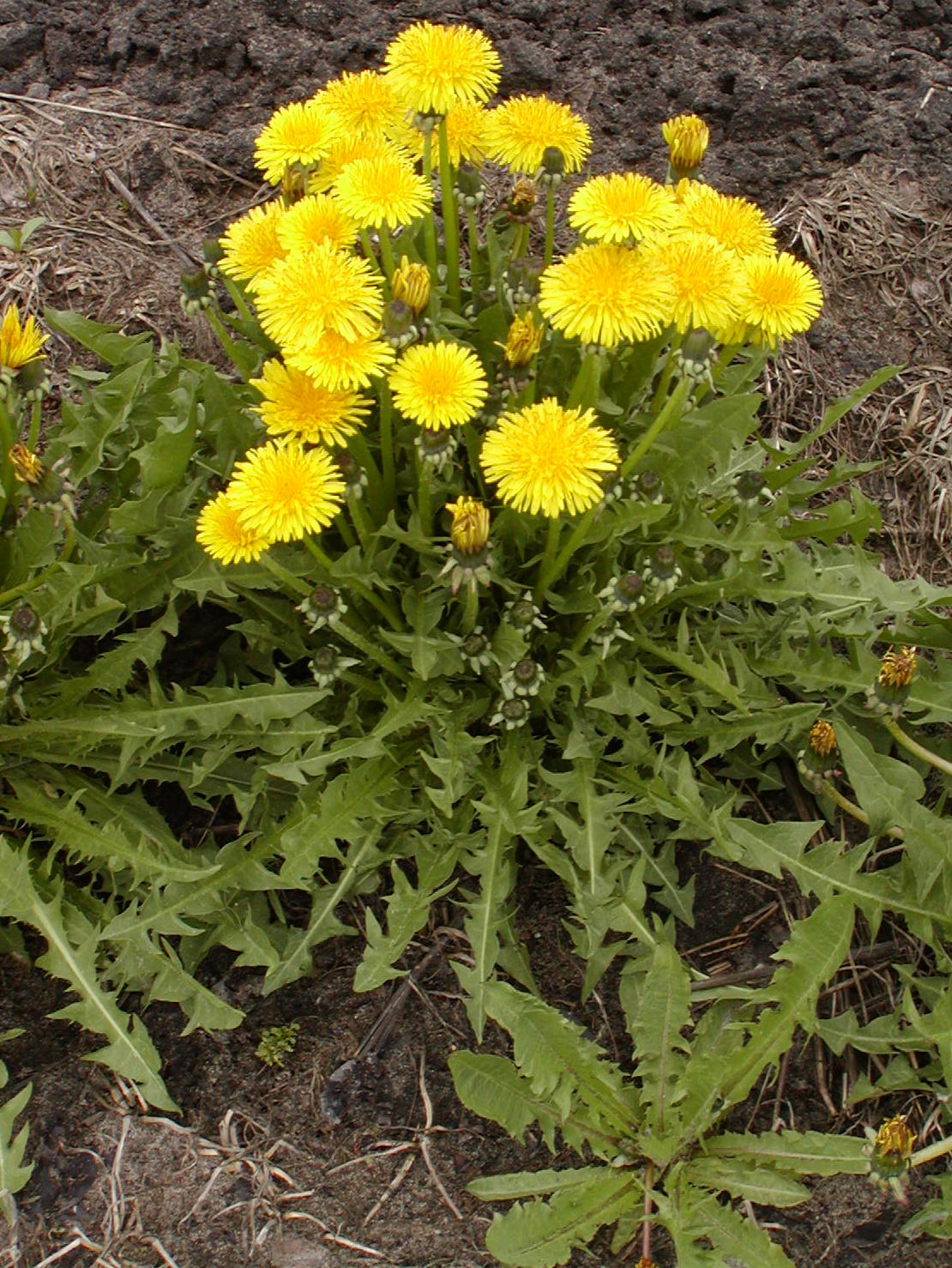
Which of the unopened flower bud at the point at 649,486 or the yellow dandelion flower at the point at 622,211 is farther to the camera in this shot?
the unopened flower bud at the point at 649,486

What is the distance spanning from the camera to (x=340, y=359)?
2.24m

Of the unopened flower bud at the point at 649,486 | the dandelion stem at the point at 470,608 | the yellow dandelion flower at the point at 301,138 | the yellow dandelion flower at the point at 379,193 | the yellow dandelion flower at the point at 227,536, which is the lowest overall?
the dandelion stem at the point at 470,608

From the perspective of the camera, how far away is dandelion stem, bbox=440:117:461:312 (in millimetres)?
2553

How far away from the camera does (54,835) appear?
8.77ft

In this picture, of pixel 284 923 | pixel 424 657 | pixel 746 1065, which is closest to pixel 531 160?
pixel 424 657

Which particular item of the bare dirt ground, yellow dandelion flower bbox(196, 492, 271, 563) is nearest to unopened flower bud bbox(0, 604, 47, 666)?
yellow dandelion flower bbox(196, 492, 271, 563)

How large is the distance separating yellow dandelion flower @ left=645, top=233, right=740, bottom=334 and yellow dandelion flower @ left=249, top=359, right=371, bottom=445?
0.64 metres

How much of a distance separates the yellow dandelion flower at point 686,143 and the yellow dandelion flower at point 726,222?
55 millimetres

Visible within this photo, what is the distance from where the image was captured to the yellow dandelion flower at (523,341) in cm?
240

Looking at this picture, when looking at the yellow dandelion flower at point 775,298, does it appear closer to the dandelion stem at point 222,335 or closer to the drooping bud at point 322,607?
the drooping bud at point 322,607

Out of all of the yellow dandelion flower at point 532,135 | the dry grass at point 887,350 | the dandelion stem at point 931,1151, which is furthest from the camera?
the dry grass at point 887,350

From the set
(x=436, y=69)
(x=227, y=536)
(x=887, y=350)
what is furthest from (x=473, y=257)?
(x=887, y=350)

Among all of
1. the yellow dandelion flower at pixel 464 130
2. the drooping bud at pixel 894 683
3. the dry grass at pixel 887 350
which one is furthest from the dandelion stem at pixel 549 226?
the drooping bud at pixel 894 683

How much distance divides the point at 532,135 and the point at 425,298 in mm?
537
